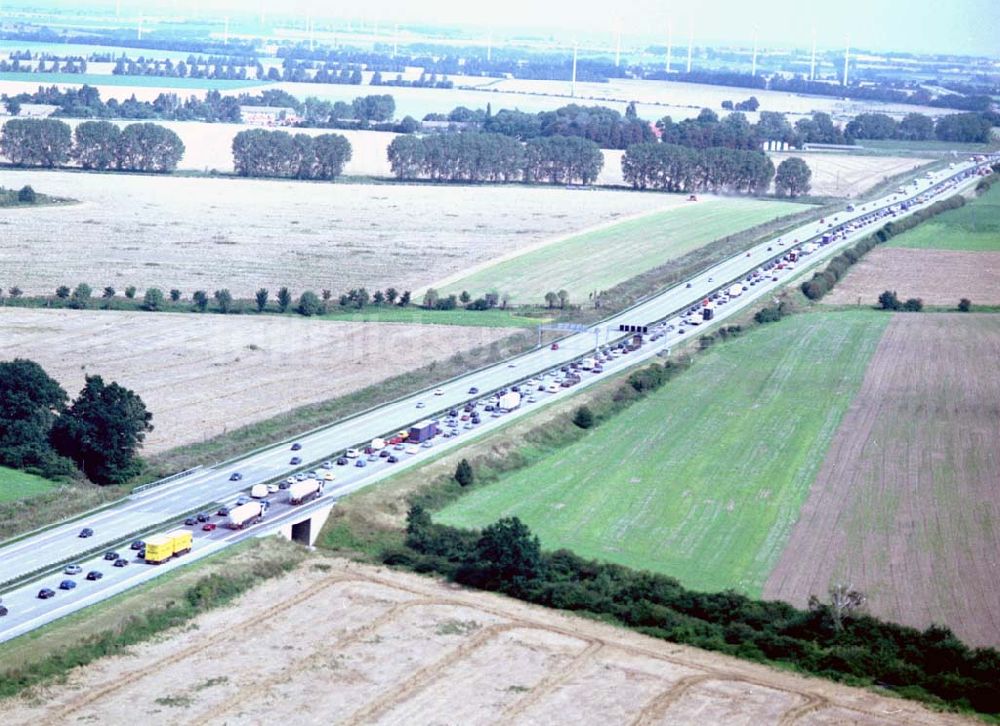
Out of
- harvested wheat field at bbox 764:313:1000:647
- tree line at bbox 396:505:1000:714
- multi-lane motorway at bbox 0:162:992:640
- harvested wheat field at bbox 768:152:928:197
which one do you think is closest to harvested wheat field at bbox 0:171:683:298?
multi-lane motorway at bbox 0:162:992:640

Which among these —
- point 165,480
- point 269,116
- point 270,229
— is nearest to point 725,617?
point 165,480

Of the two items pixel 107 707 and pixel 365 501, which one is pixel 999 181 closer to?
pixel 365 501

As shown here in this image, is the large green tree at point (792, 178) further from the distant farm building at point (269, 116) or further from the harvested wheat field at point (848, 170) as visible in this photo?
the distant farm building at point (269, 116)

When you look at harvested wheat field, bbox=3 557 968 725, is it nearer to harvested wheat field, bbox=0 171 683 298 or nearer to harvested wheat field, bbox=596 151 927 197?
harvested wheat field, bbox=0 171 683 298

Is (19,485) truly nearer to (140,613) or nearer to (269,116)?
(140,613)

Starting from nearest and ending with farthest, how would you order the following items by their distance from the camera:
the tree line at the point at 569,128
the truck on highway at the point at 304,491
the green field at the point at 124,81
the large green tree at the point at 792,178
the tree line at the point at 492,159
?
1. the truck on highway at the point at 304,491
2. the tree line at the point at 492,159
3. the large green tree at the point at 792,178
4. the tree line at the point at 569,128
5. the green field at the point at 124,81

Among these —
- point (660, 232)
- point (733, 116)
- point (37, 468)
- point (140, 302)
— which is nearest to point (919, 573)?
point (37, 468)

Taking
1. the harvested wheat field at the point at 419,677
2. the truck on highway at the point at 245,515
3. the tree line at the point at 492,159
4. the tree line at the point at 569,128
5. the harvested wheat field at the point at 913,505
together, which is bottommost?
the harvested wheat field at the point at 419,677

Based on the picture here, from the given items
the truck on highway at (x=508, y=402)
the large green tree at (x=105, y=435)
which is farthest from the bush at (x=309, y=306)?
the large green tree at (x=105, y=435)
